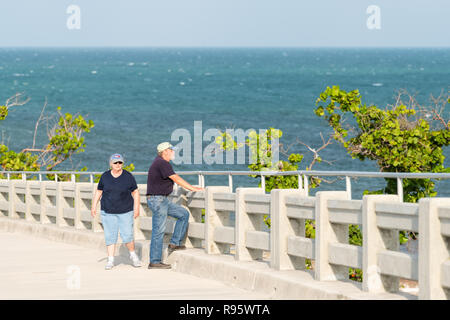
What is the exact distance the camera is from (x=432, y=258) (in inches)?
360

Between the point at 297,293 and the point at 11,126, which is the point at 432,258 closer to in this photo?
the point at 297,293

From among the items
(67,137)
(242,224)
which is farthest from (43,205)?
(67,137)

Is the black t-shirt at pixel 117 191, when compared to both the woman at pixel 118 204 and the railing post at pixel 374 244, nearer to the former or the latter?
the woman at pixel 118 204

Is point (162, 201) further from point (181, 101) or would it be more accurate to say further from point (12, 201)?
point (181, 101)

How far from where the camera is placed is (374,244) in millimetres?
10203

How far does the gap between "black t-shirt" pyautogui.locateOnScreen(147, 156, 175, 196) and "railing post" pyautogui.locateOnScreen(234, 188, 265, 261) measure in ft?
4.09

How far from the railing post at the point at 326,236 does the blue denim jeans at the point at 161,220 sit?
338cm

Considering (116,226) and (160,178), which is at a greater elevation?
(160,178)

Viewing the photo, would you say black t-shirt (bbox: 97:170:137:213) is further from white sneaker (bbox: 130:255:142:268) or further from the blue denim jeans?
white sneaker (bbox: 130:255:142:268)

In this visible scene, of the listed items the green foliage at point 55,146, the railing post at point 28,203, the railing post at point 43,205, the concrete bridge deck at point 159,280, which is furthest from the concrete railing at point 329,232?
the green foliage at point 55,146

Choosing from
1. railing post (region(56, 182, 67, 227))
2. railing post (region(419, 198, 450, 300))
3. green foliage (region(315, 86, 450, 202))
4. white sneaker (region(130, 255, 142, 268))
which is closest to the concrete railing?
railing post (region(419, 198, 450, 300))

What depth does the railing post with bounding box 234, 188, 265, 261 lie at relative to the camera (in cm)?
1305

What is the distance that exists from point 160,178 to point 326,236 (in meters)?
3.52

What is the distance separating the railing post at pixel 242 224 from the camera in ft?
42.8
